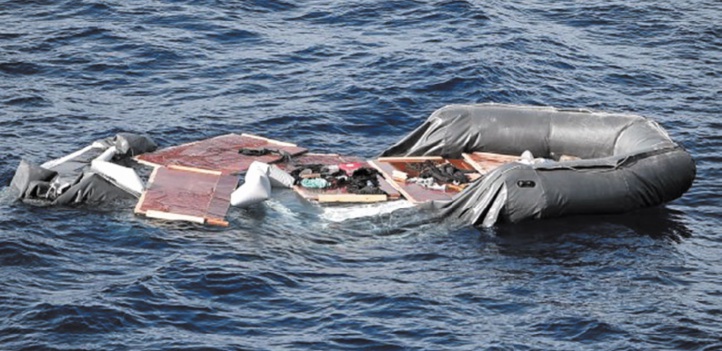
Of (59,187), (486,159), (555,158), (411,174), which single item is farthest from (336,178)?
(59,187)

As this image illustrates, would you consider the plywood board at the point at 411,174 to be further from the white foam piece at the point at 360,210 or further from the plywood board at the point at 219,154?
the plywood board at the point at 219,154

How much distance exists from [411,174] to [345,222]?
206cm

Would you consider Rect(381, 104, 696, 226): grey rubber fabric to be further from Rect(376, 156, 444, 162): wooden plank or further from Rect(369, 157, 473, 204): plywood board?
Rect(369, 157, 473, 204): plywood board

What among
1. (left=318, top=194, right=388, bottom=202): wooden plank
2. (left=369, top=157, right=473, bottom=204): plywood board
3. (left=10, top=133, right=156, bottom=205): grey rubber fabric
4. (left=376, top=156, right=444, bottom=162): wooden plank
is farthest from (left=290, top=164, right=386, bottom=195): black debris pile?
(left=10, top=133, right=156, bottom=205): grey rubber fabric

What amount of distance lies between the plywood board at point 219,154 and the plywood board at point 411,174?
161cm

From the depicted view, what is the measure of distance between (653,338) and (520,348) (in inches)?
66.1

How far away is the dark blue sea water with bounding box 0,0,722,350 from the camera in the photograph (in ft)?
48.2

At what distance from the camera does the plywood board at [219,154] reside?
19.3m

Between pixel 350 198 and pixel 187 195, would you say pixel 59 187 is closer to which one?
pixel 187 195

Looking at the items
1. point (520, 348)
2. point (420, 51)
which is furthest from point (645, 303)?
point (420, 51)

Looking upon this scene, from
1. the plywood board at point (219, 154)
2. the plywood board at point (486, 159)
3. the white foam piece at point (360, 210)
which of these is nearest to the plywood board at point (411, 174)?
the plywood board at point (486, 159)

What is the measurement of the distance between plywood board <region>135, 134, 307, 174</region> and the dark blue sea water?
3.63ft

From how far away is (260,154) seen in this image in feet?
65.6

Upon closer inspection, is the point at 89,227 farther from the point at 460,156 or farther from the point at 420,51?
the point at 420,51
